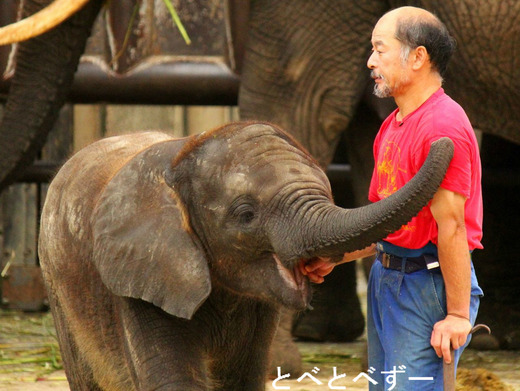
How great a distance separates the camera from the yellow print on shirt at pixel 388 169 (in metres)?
3.12

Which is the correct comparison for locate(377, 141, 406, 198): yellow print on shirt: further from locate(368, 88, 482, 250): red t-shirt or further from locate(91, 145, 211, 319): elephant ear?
locate(91, 145, 211, 319): elephant ear

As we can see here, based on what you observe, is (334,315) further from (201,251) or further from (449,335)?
(449,335)

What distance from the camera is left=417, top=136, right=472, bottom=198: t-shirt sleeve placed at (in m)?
2.95

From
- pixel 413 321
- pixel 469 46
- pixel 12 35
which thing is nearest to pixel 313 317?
pixel 469 46

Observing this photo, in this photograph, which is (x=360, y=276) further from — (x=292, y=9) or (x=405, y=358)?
(x=405, y=358)

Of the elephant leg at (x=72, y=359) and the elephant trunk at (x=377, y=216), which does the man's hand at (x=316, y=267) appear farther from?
the elephant leg at (x=72, y=359)

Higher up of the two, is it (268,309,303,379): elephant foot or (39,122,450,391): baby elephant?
(39,122,450,391): baby elephant

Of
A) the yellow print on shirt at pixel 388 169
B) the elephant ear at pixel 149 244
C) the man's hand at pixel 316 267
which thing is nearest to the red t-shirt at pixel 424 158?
the yellow print on shirt at pixel 388 169

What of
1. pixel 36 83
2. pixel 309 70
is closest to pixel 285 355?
pixel 309 70

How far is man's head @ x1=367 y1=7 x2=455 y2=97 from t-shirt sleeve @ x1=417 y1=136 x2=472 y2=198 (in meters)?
0.22

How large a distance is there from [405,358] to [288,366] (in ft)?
6.80

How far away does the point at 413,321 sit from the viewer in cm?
310

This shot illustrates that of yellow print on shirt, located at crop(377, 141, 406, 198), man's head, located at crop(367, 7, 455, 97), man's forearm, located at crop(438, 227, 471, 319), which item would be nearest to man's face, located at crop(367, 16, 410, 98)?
man's head, located at crop(367, 7, 455, 97)

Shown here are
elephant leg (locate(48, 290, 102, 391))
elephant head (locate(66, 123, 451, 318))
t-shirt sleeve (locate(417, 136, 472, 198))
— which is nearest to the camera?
t-shirt sleeve (locate(417, 136, 472, 198))
